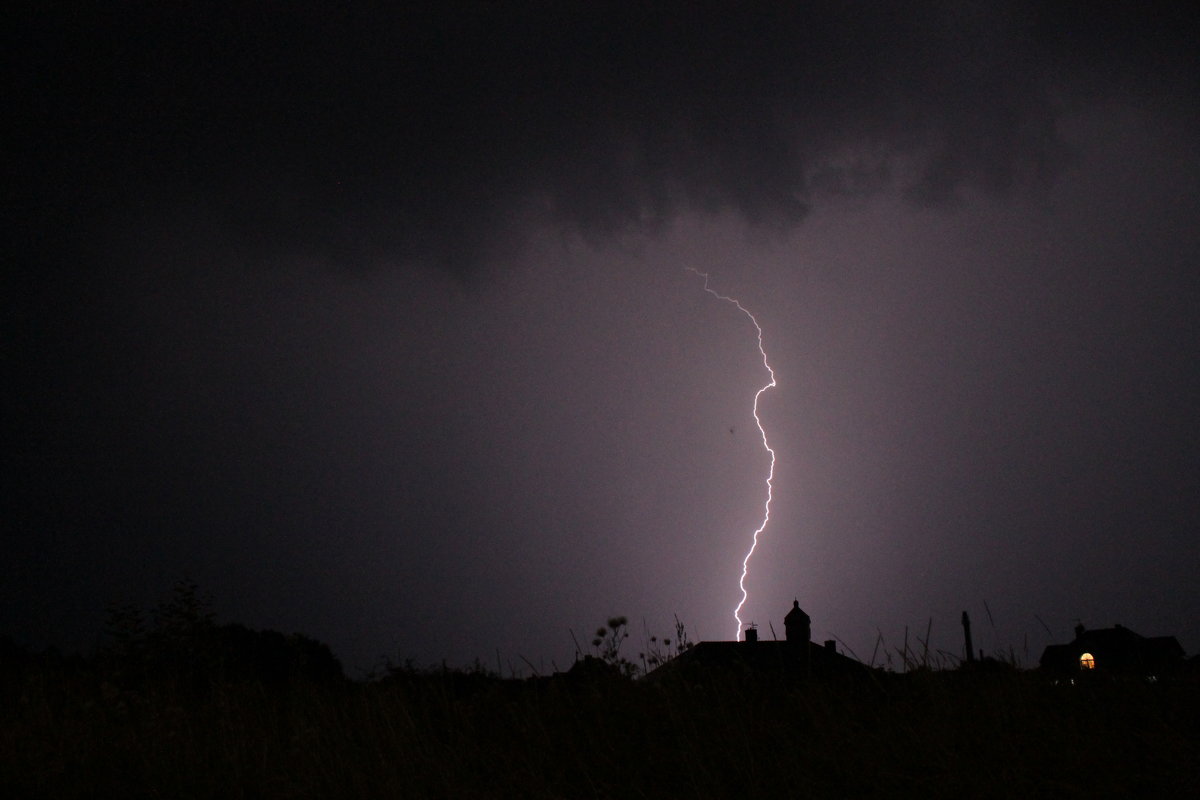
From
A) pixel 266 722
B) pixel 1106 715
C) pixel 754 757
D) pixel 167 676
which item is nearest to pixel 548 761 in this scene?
pixel 754 757

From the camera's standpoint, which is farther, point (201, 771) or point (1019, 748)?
point (201, 771)

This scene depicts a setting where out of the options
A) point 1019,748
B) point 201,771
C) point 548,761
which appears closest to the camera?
point 1019,748

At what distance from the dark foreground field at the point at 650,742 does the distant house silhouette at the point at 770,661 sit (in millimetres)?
129

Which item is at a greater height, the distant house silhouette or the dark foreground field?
the distant house silhouette

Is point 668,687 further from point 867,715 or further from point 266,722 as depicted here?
point 266,722

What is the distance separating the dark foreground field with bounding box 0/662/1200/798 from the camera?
3.12 metres

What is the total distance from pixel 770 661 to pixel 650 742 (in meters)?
1.56

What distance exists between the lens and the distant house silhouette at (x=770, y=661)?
4.82m

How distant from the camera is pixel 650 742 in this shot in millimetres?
3814

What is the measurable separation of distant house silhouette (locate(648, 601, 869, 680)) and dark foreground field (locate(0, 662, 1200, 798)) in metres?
0.13

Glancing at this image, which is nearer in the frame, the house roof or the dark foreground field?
the dark foreground field

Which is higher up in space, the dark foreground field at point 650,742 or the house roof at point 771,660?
the house roof at point 771,660

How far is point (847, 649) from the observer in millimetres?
4613

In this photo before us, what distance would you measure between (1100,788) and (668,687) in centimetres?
218
